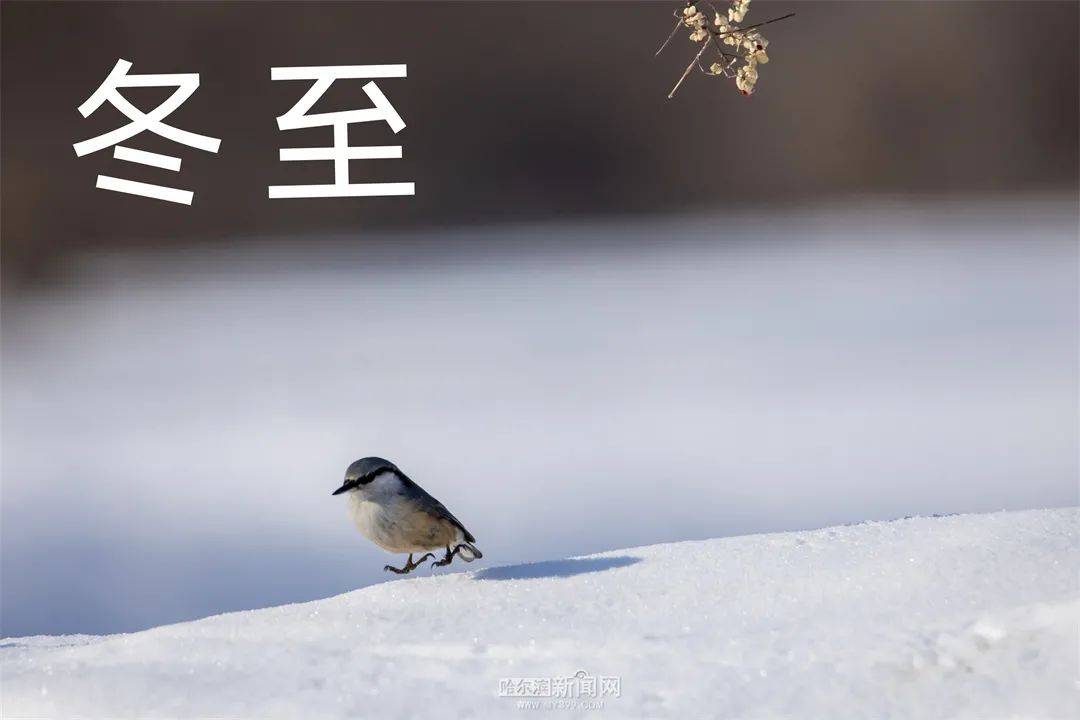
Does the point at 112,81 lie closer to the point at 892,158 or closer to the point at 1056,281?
the point at 892,158

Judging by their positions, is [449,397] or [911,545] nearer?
[911,545]

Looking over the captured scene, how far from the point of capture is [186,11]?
7.00 metres

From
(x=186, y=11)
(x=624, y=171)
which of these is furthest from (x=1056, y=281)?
(x=186, y=11)

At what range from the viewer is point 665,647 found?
5.95 feet

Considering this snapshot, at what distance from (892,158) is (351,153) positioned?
14.0ft

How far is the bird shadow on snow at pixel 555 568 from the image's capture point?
225cm

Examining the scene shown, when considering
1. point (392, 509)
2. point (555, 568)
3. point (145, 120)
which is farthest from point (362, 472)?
point (145, 120)

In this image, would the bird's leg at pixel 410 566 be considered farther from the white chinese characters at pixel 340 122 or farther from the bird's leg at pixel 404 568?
the white chinese characters at pixel 340 122

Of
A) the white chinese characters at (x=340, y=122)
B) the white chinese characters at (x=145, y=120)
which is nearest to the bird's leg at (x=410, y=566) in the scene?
the white chinese characters at (x=340, y=122)

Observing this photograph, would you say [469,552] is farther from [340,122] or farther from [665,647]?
[340,122]

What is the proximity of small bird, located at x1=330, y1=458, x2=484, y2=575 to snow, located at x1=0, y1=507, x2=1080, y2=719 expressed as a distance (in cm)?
27

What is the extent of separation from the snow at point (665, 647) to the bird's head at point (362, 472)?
1.07 ft

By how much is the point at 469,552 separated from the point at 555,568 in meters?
0.38

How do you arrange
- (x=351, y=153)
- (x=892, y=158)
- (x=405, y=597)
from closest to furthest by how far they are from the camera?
1. (x=405, y=597)
2. (x=351, y=153)
3. (x=892, y=158)
